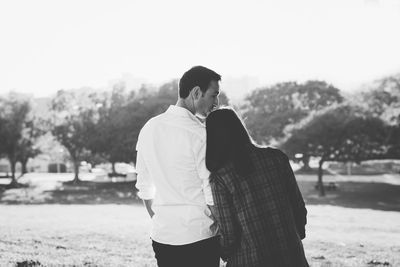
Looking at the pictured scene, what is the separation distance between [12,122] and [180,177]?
36256 millimetres

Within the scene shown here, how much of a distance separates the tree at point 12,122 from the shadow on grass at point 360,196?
2393 cm

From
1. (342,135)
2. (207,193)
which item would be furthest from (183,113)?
(342,135)

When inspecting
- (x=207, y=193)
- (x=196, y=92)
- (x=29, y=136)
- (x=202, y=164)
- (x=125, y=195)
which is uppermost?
(x=196, y=92)

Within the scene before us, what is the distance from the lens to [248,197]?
7.73ft

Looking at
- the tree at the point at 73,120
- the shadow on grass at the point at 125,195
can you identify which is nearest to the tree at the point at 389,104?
the shadow on grass at the point at 125,195

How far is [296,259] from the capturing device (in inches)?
94.2

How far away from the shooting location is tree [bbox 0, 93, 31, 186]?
35000 millimetres

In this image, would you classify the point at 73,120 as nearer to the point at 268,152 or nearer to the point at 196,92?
the point at 196,92

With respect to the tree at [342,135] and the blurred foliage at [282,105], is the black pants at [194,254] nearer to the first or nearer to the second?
the tree at [342,135]

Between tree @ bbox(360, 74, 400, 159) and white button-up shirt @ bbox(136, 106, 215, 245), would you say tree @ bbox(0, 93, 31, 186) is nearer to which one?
tree @ bbox(360, 74, 400, 159)

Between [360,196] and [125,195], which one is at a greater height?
[125,195]

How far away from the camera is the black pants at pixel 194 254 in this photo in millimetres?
2416

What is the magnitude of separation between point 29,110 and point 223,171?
37.4 m

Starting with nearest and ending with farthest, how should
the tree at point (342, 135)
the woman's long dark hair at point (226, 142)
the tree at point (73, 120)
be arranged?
the woman's long dark hair at point (226, 142)
the tree at point (342, 135)
the tree at point (73, 120)
